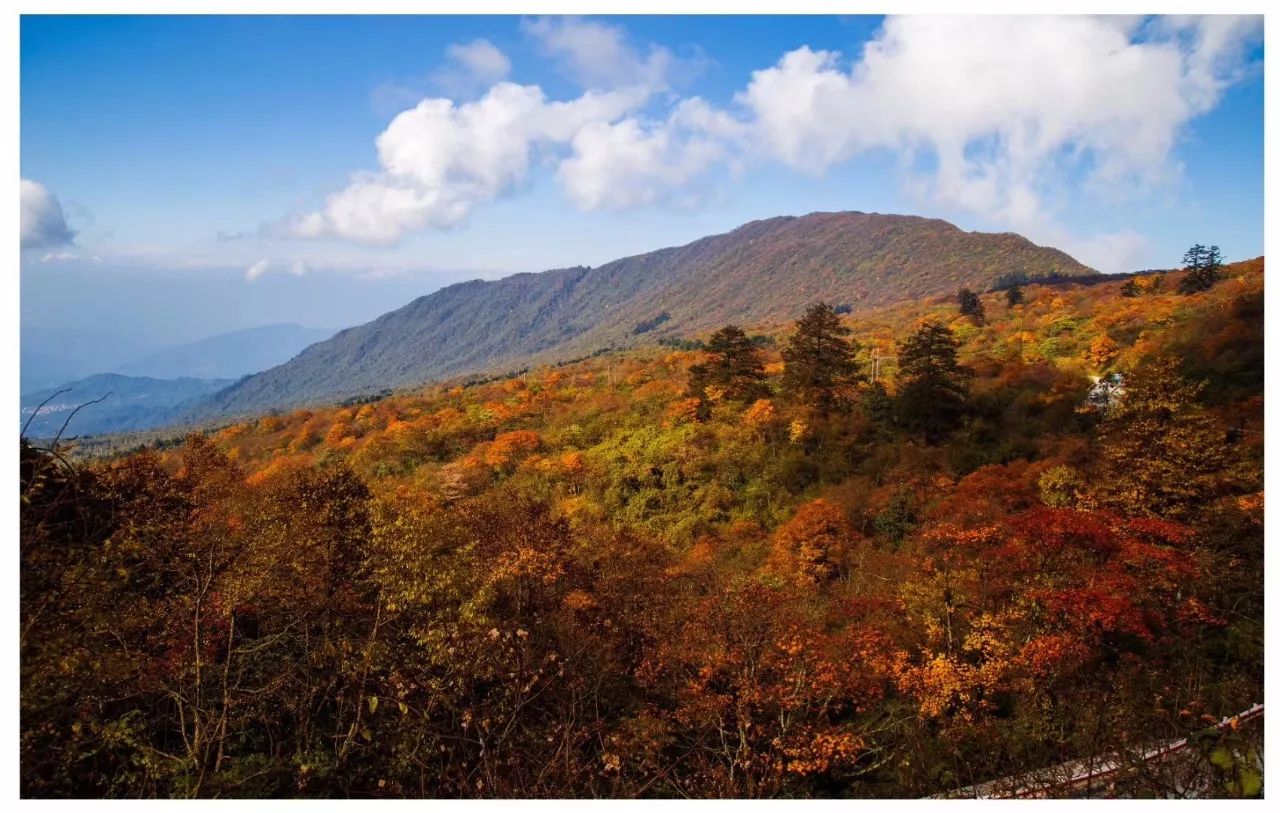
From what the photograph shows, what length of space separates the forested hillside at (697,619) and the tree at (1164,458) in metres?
0.07

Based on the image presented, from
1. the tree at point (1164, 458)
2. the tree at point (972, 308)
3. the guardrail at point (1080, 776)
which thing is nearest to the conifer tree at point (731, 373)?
the tree at point (1164, 458)

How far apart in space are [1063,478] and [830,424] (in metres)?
10.2

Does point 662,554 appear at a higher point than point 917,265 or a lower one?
lower

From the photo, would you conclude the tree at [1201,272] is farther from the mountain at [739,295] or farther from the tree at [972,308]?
the mountain at [739,295]

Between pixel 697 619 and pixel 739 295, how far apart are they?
14911 cm

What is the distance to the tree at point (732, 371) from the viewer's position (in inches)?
1150

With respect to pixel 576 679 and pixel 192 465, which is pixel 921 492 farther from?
pixel 192 465

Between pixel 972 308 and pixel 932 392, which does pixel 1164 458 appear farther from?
pixel 972 308

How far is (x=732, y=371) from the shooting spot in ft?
96.8

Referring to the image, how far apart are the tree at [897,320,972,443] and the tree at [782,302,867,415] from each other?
10.7 ft

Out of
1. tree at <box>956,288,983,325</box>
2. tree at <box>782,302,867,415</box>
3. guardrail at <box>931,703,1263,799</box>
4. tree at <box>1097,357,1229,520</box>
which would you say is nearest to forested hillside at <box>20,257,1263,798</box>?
tree at <box>1097,357,1229,520</box>

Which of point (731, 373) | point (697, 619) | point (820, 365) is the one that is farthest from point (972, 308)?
point (697, 619)

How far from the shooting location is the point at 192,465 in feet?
53.1
